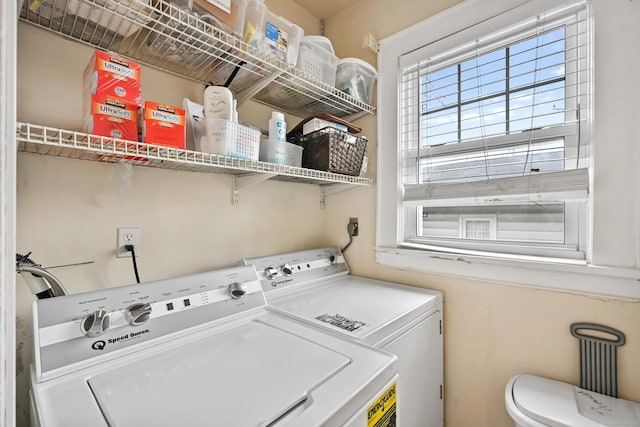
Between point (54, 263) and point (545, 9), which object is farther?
point (545, 9)

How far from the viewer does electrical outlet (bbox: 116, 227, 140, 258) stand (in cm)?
114

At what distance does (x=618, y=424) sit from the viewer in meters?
0.95

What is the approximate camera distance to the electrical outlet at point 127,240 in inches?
45.0

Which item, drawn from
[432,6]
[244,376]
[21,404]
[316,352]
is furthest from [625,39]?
[21,404]

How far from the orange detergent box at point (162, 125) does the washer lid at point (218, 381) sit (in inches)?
26.1

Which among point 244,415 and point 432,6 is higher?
point 432,6

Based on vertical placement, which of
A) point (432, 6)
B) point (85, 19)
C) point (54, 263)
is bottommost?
point (54, 263)

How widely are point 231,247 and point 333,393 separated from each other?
38.8 inches

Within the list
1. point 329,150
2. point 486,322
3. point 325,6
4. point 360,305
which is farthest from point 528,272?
point 325,6

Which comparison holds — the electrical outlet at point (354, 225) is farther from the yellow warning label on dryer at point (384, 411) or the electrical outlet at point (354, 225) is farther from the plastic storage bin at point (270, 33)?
the yellow warning label on dryer at point (384, 411)

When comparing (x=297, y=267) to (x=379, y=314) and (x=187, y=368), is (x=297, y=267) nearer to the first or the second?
(x=379, y=314)

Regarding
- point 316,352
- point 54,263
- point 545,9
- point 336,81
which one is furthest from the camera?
point 336,81

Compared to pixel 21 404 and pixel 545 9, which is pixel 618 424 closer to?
pixel 545 9

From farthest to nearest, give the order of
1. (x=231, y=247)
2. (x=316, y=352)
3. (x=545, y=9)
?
(x=231, y=247) < (x=545, y=9) < (x=316, y=352)
